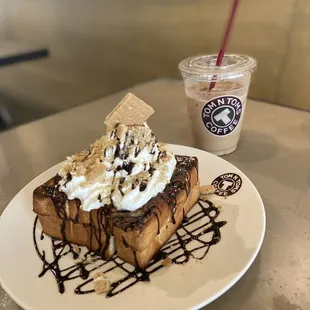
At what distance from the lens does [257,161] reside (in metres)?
1.13

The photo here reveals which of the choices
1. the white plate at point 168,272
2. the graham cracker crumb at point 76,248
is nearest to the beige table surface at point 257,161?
the white plate at point 168,272

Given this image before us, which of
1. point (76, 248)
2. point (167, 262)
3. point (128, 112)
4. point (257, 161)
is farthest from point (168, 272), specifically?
point (257, 161)

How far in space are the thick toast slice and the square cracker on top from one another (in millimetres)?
141

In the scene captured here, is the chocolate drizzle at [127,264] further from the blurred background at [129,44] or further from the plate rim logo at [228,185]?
the blurred background at [129,44]

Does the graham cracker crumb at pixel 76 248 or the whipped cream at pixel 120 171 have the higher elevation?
the whipped cream at pixel 120 171

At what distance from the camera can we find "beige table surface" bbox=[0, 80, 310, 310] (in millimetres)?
730

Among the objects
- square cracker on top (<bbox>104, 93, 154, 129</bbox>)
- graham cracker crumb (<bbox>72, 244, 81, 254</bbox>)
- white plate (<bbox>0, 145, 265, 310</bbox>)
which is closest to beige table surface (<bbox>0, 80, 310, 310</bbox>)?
white plate (<bbox>0, 145, 265, 310</bbox>)

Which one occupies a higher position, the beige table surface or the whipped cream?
the whipped cream

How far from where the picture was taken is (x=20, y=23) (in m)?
2.83

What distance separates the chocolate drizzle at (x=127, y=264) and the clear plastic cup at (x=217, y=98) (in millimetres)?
311

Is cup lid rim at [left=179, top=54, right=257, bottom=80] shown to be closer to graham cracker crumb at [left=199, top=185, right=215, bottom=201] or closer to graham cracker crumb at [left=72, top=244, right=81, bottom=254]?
graham cracker crumb at [left=199, top=185, right=215, bottom=201]

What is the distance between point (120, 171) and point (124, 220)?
112 millimetres

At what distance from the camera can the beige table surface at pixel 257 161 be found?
2.40 ft

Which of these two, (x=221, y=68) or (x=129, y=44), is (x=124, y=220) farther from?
(x=129, y=44)
